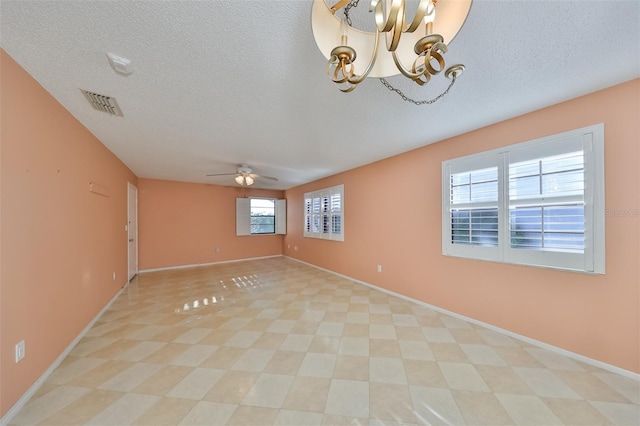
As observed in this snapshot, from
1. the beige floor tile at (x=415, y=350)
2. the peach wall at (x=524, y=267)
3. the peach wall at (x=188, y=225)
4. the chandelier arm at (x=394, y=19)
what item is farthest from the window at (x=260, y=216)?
the chandelier arm at (x=394, y=19)

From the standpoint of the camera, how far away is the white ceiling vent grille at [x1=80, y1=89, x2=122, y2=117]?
6.19ft

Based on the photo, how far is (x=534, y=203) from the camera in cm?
221

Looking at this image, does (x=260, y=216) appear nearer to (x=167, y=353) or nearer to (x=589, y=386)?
(x=167, y=353)

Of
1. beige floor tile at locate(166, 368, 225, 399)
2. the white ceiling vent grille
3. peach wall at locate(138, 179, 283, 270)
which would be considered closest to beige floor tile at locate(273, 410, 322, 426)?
beige floor tile at locate(166, 368, 225, 399)

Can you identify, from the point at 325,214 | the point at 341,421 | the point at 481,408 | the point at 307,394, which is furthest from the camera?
the point at 325,214

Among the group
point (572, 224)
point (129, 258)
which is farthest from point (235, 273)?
point (572, 224)

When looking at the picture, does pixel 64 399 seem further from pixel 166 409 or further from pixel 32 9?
pixel 32 9

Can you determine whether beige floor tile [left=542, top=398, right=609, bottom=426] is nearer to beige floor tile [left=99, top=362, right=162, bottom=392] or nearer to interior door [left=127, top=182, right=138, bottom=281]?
beige floor tile [left=99, top=362, right=162, bottom=392]

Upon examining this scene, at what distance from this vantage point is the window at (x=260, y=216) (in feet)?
21.9

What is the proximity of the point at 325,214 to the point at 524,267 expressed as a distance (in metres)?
3.70

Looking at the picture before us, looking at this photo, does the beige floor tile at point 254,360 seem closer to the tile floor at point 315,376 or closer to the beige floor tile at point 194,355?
the tile floor at point 315,376

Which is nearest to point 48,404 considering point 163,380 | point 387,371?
point 163,380

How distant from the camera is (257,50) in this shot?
141cm

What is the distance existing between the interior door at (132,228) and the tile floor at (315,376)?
2025mm
